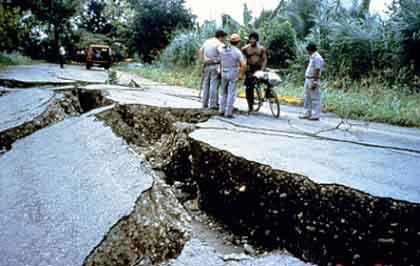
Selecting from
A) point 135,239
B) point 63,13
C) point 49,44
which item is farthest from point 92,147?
point 49,44

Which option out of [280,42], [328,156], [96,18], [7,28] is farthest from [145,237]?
[96,18]

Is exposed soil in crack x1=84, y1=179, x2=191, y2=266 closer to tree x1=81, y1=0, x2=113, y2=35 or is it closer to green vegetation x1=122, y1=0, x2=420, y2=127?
green vegetation x1=122, y1=0, x2=420, y2=127

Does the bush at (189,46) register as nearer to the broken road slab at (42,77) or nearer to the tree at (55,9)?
the broken road slab at (42,77)

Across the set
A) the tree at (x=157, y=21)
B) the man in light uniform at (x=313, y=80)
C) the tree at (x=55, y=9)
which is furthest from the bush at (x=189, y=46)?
the man in light uniform at (x=313, y=80)

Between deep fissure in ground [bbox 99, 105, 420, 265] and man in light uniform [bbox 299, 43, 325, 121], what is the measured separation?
3.11 metres

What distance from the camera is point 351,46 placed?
11.1 meters

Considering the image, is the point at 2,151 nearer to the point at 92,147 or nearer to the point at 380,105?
the point at 92,147

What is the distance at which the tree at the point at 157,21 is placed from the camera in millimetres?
24328

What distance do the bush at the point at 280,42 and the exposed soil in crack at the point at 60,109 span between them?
8713 millimetres

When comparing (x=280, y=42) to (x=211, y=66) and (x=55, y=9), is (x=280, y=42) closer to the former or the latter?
(x=211, y=66)

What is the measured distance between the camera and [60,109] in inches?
236

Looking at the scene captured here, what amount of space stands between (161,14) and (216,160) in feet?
72.9

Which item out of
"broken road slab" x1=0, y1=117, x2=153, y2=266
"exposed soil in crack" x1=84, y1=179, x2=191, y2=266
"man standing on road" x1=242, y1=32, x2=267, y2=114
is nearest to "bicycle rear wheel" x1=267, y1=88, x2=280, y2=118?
"man standing on road" x1=242, y1=32, x2=267, y2=114

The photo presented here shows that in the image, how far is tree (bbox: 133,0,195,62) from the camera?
79.8 feet
